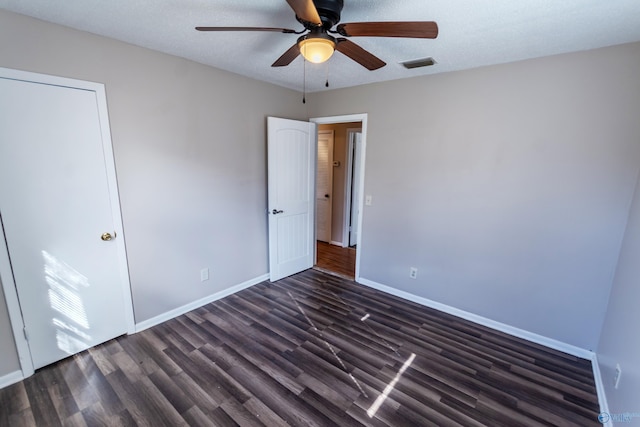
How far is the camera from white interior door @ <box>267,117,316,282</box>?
3.35 metres

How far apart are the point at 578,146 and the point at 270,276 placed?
10.7 ft

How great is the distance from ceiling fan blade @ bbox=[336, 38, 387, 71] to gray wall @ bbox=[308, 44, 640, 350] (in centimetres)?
126

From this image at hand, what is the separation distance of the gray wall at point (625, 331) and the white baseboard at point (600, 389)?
0.16 ft

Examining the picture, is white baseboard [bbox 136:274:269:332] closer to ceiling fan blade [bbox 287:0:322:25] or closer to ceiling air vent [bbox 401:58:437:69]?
ceiling fan blade [bbox 287:0:322:25]

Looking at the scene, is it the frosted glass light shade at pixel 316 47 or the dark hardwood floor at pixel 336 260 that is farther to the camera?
the dark hardwood floor at pixel 336 260

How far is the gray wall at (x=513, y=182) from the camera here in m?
2.07

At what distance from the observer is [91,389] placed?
1.89 m

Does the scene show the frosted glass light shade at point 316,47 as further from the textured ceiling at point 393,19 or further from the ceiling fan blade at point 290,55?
the textured ceiling at point 393,19

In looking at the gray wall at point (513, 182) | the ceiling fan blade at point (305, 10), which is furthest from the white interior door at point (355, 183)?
the ceiling fan blade at point (305, 10)

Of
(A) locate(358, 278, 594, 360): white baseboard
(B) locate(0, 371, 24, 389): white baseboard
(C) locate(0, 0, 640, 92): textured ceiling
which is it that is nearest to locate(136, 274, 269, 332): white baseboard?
(B) locate(0, 371, 24, 389): white baseboard

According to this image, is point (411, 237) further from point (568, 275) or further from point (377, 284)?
point (568, 275)

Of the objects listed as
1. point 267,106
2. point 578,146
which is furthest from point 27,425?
point 578,146

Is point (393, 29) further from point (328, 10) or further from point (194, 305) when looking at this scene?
point (194, 305)

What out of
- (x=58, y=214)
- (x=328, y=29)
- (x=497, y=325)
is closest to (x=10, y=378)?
(x=58, y=214)
